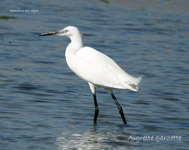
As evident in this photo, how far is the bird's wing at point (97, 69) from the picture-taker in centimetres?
862

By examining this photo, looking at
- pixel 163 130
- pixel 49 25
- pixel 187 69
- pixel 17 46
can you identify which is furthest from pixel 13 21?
→ pixel 163 130

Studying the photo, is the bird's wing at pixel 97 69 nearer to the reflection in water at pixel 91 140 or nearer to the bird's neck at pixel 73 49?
the bird's neck at pixel 73 49

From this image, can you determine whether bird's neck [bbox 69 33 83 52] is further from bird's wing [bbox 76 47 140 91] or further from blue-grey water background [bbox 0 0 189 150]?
blue-grey water background [bbox 0 0 189 150]

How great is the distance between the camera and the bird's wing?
28.3ft

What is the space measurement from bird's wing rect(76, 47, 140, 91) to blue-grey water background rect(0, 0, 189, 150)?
1.97 feet

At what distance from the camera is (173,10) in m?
20.1

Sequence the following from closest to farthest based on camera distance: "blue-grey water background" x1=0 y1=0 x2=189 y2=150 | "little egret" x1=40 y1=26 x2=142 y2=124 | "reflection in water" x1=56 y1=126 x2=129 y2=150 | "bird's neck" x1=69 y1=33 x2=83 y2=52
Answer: "reflection in water" x1=56 y1=126 x2=129 y2=150, "blue-grey water background" x1=0 y1=0 x2=189 y2=150, "little egret" x1=40 y1=26 x2=142 y2=124, "bird's neck" x1=69 y1=33 x2=83 y2=52

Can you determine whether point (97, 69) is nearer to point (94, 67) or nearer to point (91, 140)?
point (94, 67)

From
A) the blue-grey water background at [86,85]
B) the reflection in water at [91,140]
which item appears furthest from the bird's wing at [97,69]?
the reflection in water at [91,140]

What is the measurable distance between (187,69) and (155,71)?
797mm

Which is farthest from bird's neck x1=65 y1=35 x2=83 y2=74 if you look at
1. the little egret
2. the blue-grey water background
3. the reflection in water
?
the reflection in water

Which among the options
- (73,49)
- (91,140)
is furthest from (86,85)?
(91,140)

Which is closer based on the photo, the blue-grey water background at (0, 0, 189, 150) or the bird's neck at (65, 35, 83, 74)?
the blue-grey water background at (0, 0, 189, 150)

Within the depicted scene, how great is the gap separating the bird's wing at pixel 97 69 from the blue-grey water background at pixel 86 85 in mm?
600
